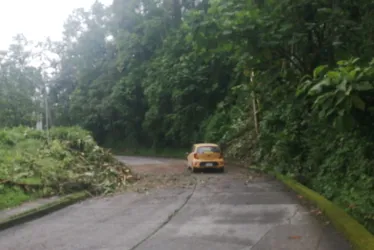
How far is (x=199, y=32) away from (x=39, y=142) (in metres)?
10.5

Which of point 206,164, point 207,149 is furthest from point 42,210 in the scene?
point 207,149

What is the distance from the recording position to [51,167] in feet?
50.9

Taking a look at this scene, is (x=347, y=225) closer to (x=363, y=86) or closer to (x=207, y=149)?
(x=363, y=86)

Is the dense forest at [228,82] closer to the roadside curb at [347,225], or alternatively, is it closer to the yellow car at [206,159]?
the roadside curb at [347,225]

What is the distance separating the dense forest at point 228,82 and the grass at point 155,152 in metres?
0.84

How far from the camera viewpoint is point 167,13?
141ft

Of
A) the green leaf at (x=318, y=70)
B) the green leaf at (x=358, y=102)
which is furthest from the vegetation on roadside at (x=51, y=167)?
the green leaf at (x=358, y=102)

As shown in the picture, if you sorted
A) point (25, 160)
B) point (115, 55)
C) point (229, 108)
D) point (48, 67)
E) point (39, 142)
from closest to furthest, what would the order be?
point (25, 160) → point (39, 142) → point (229, 108) → point (115, 55) → point (48, 67)

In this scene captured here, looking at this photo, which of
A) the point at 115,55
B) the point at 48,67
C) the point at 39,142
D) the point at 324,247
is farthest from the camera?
the point at 48,67

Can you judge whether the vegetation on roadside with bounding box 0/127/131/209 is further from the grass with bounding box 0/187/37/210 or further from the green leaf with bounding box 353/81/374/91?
the green leaf with bounding box 353/81/374/91

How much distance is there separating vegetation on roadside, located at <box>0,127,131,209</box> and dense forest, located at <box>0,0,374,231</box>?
227 inches

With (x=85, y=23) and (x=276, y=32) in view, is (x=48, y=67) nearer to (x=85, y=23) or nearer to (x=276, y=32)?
(x=85, y=23)

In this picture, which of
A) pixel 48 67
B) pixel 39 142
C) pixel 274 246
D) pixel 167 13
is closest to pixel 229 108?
pixel 167 13

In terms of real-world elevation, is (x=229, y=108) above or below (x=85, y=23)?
below
